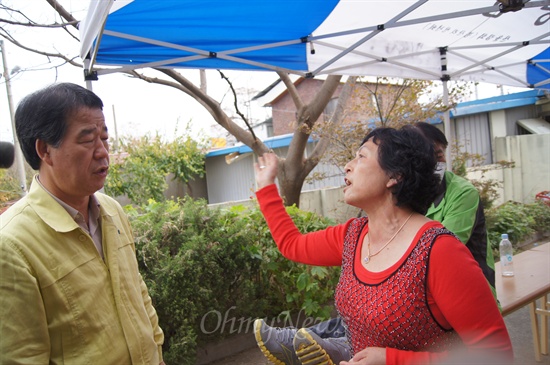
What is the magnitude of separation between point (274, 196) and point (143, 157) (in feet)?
45.8

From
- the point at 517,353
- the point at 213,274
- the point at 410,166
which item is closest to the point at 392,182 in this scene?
the point at 410,166

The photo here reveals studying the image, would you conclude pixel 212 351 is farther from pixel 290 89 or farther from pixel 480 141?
pixel 480 141

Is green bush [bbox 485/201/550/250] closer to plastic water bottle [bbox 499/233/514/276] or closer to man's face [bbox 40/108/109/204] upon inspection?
plastic water bottle [bbox 499/233/514/276]

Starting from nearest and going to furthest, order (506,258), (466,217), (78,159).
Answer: (78,159) < (466,217) < (506,258)

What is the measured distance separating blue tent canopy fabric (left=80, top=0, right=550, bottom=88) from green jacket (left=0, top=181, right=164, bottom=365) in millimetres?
1308

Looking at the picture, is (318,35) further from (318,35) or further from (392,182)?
(392,182)

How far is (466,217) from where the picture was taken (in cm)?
217

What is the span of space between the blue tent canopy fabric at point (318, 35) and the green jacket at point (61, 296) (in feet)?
4.29

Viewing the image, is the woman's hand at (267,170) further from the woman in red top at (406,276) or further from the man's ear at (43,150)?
the man's ear at (43,150)

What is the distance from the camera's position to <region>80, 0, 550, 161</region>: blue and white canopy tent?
3.01 meters

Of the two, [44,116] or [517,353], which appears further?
[517,353]

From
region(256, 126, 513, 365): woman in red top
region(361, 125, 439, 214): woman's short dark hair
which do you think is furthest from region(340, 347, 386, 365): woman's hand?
region(361, 125, 439, 214): woman's short dark hair

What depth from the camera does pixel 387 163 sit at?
1.67 metres

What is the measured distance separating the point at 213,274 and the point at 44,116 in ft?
8.41
